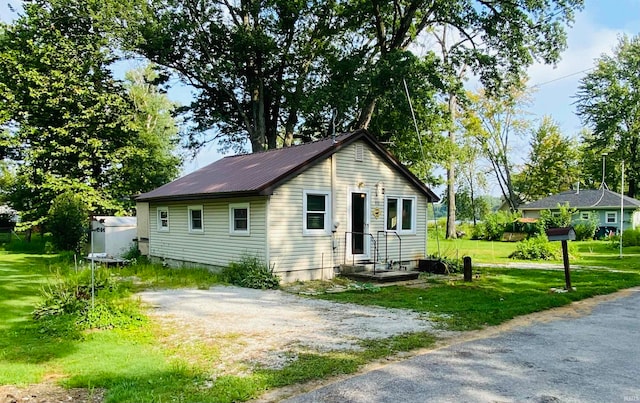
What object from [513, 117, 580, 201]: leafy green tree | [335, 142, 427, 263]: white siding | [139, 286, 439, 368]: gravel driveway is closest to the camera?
[139, 286, 439, 368]: gravel driveway

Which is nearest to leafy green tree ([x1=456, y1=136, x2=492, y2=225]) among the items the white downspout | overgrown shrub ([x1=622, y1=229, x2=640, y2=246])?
overgrown shrub ([x1=622, y1=229, x2=640, y2=246])

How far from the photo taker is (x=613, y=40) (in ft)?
142

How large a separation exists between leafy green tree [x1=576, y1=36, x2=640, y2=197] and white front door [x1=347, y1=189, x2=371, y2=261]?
37277 mm

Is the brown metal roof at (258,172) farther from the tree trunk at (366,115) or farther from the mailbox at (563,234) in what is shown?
the tree trunk at (366,115)

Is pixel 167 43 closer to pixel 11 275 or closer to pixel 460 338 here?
pixel 11 275

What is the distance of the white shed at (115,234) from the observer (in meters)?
19.2

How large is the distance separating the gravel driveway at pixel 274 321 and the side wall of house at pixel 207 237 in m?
2.37

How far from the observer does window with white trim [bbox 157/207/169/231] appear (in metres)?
17.1

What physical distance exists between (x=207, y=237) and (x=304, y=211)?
3616 mm

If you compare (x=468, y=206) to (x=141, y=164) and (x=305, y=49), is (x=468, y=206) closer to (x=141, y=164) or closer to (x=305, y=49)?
(x=305, y=49)

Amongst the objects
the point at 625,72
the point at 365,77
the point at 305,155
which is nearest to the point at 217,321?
the point at 305,155

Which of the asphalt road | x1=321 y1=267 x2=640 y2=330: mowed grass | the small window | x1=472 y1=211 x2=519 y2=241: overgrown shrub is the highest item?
the small window

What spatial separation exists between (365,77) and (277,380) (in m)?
17.6

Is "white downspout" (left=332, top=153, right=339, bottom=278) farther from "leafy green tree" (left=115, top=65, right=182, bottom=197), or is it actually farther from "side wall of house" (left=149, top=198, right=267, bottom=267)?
"leafy green tree" (left=115, top=65, right=182, bottom=197)
